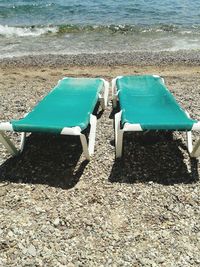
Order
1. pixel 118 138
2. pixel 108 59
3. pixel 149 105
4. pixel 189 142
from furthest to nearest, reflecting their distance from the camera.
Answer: pixel 108 59 → pixel 149 105 → pixel 189 142 → pixel 118 138

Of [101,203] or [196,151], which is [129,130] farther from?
[196,151]

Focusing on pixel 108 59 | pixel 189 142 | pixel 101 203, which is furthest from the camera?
pixel 108 59

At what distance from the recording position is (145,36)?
20.0 m

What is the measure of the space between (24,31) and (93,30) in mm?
4377

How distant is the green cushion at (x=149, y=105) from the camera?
21.3 feet

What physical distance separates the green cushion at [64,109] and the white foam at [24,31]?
513 inches

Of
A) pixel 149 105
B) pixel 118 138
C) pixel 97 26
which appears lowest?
pixel 97 26

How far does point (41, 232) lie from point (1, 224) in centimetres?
73

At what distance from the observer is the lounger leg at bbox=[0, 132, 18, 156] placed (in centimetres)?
695

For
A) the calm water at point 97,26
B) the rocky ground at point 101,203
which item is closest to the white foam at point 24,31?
the calm water at point 97,26

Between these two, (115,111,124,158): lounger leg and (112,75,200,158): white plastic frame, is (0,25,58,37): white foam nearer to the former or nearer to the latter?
(115,111,124,158): lounger leg

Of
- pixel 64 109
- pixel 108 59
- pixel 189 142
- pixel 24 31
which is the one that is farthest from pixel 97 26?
pixel 189 142

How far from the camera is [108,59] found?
50.9 ft

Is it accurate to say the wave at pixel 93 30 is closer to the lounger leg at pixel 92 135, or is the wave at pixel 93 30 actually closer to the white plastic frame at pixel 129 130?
the lounger leg at pixel 92 135
